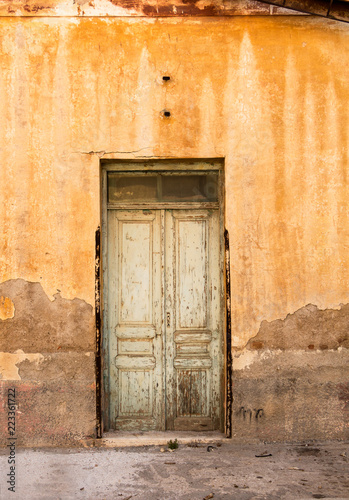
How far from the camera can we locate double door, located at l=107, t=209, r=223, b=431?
5020 millimetres

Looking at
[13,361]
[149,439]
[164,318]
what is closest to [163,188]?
[164,318]

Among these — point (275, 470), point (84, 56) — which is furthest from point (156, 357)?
point (84, 56)

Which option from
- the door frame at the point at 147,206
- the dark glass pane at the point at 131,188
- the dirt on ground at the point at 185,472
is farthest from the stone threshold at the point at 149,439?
the dark glass pane at the point at 131,188

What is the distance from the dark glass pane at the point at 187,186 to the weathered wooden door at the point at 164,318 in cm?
14

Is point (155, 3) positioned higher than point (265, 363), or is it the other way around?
point (155, 3)

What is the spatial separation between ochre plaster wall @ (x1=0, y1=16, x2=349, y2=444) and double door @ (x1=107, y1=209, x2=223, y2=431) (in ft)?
1.04

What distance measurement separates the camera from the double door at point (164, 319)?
5020 millimetres

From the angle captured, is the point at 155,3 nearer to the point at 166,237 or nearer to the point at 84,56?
the point at 84,56

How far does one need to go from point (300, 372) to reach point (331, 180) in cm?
193

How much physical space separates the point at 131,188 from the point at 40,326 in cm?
166

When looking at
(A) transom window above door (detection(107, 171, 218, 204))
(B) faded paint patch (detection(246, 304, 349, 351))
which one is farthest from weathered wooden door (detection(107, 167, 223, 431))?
(B) faded paint patch (detection(246, 304, 349, 351))

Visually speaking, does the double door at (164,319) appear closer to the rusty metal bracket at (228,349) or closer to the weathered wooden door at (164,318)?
the weathered wooden door at (164,318)

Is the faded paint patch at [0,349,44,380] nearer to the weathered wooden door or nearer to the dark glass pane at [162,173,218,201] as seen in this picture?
the weathered wooden door

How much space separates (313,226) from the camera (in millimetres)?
4859
